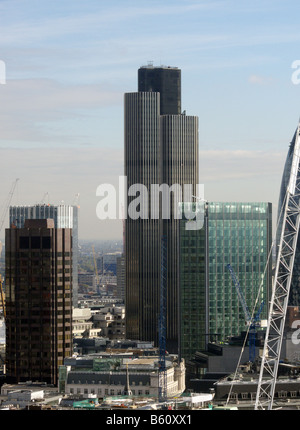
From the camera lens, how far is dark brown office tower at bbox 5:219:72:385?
98.6 metres

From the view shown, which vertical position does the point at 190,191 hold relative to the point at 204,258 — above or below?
above

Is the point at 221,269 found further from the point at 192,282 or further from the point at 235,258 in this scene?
the point at 192,282

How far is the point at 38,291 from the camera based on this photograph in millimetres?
100875

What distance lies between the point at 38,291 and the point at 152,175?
221ft

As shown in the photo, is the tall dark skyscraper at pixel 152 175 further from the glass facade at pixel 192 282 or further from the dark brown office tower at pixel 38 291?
the dark brown office tower at pixel 38 291

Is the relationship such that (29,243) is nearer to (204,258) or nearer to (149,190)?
(204,258)

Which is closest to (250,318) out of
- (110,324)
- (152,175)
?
(152,175)

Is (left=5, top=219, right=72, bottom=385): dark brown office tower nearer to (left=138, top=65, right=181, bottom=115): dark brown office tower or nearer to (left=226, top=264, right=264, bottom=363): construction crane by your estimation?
(left=226, top=264, right=264, bottom=363): construction crane

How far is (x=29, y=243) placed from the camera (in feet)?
332

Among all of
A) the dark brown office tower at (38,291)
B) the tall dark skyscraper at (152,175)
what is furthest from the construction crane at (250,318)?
the tall dark skyscraper at (152,175)

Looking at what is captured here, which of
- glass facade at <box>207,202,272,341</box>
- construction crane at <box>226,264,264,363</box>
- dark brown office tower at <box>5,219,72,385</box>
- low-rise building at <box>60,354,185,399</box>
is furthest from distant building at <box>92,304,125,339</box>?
low-rise building at <box>60,354,185,399</box>

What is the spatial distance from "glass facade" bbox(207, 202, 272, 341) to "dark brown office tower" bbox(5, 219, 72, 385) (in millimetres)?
31228

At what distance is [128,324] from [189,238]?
1183 inches
